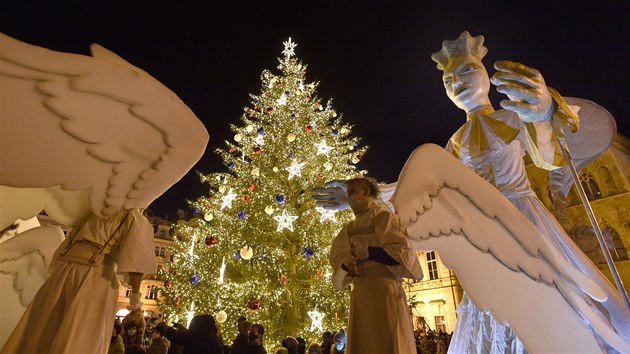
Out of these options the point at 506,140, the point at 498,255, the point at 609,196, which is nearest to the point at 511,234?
the point at 498,255

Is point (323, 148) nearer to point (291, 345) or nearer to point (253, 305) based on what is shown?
point (253, 305)

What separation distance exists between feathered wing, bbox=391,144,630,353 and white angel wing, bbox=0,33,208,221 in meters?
1.61

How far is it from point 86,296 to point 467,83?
11.2 feet

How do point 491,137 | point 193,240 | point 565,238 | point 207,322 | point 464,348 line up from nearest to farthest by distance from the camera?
point 565,238 < point 464,348 < point 491,137 < point 207,322 < point 193,240

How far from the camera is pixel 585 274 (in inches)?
91.7

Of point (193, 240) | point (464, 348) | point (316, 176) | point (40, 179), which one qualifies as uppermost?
point (316, 176)

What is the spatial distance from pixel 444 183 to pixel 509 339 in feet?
4.08

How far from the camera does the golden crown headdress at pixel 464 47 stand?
3.33m

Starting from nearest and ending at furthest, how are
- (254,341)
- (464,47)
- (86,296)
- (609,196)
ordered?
(86,296) → (464,47) → (254,341) → (609,196)

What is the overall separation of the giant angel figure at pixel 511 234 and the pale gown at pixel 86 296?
1.42m

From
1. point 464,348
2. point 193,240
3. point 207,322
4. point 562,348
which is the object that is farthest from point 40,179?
point 193,240

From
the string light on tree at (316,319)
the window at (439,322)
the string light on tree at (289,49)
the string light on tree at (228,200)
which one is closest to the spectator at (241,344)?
the string light on tree at (316,319)

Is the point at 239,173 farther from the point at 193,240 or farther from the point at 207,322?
the point at 207,322

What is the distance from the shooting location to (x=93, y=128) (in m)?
2.14
